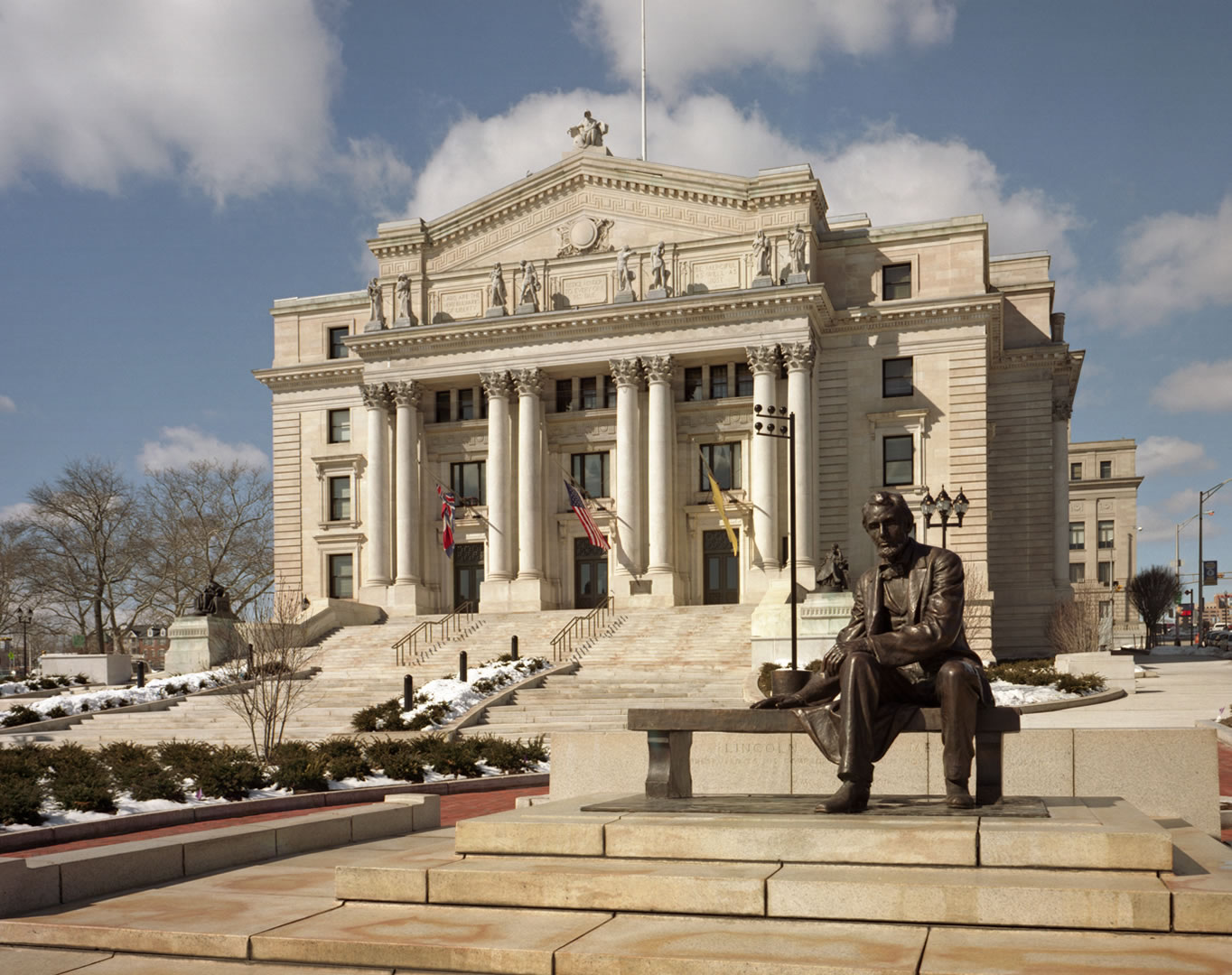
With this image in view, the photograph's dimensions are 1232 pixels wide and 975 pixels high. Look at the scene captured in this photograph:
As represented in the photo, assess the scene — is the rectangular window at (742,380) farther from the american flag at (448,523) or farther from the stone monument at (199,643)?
the stone monument at (199,643)

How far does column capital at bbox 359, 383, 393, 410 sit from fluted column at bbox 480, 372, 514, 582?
5.12m

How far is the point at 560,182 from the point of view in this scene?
5619 centimetres

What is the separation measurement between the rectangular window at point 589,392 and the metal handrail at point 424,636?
11207 mm

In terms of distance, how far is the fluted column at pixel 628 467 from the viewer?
171 feet

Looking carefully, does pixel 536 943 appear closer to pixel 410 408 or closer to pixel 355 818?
pixel 355 818

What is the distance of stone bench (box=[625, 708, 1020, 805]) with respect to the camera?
9188mm

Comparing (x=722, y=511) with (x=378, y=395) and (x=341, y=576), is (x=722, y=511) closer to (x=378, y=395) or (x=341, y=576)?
(x=378, y=395)

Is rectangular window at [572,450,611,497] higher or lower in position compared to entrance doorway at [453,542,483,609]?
higher

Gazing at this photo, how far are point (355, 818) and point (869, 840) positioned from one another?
21.4ft

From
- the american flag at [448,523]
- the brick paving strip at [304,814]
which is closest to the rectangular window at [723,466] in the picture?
the american flag at [448,523]

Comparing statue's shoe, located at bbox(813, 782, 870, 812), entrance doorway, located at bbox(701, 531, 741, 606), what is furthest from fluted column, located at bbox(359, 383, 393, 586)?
statue's shoe, located at bbox(813, 782, 870, 812)

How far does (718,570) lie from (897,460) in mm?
9217

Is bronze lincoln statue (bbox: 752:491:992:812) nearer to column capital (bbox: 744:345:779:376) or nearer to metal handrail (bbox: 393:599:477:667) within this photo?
metal handrail (bbox: 393:599:477:667)

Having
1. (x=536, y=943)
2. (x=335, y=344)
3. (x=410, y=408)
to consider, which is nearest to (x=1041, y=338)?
(x=410, y=408)
